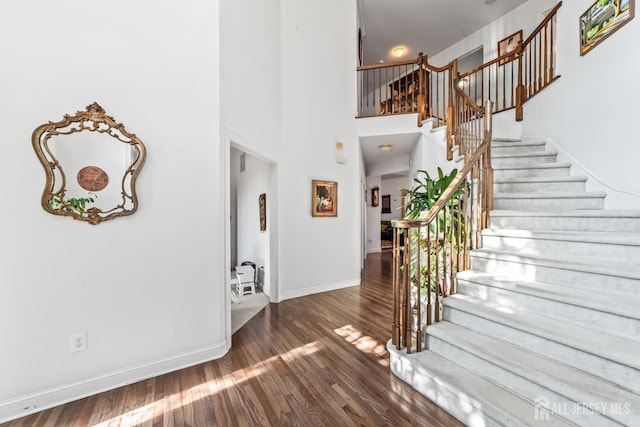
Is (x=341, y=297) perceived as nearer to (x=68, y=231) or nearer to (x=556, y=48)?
(x=68, y=231)

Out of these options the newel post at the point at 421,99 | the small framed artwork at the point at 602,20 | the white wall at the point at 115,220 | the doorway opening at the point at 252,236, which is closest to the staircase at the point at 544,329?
the small framed artwork at the point at 602,20

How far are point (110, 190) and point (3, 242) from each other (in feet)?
2.02

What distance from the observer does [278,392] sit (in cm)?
180

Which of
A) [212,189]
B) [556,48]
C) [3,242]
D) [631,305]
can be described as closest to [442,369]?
[631,305]

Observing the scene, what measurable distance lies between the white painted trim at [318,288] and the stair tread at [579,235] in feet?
7.95

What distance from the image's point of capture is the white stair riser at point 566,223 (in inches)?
78.9

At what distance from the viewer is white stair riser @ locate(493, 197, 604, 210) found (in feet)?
8.07

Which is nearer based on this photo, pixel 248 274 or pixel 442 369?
pixel 442 369

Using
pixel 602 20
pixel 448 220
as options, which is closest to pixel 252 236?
pixel 448 220

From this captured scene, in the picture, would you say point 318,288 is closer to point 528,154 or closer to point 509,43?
→ point 528,154

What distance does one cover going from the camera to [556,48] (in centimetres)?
327

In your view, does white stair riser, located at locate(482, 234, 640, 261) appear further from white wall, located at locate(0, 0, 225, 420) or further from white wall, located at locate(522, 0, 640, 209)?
white wall, located at locate(0, 0, 225, 420)

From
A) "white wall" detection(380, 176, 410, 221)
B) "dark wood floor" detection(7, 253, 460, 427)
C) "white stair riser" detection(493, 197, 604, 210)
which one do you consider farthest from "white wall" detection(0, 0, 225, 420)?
"white wall" detection(380, 176, 410, 221)

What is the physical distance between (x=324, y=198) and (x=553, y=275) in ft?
9.44
